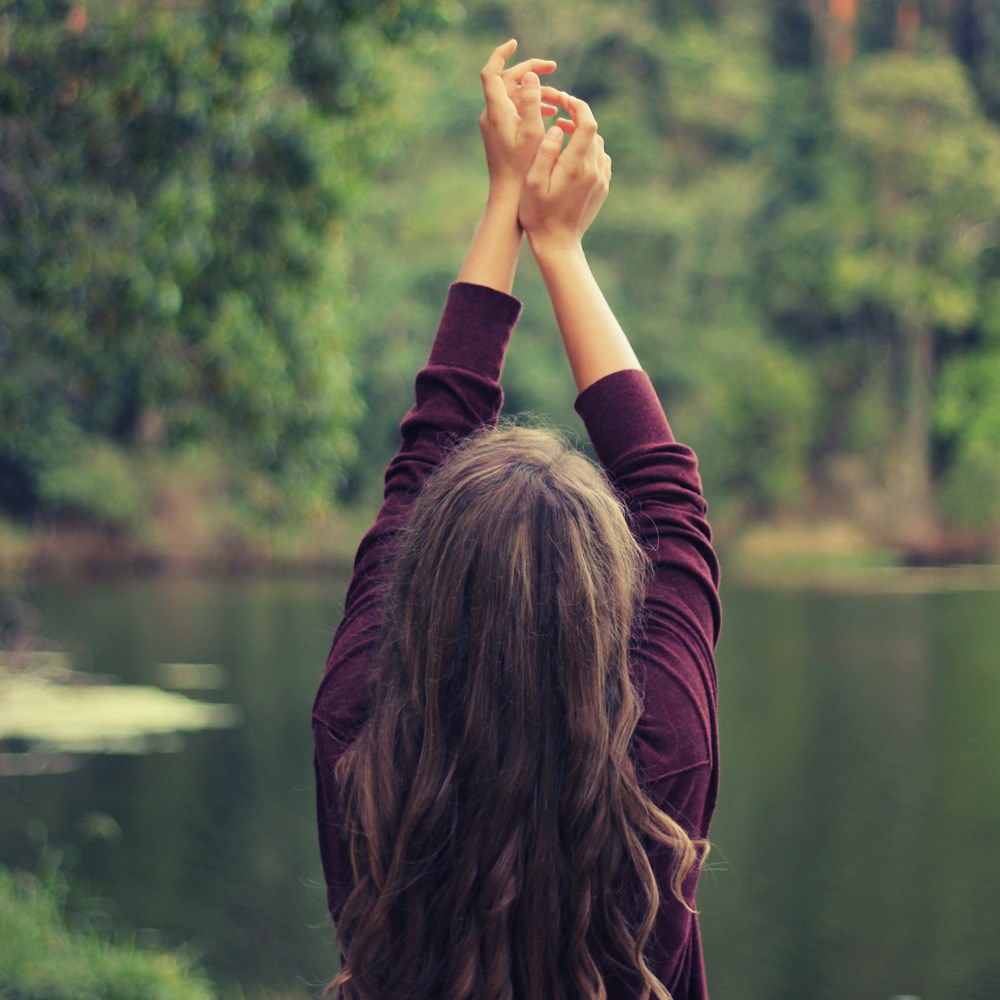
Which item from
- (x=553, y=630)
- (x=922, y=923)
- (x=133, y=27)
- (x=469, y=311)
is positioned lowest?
(x=922, y=923)

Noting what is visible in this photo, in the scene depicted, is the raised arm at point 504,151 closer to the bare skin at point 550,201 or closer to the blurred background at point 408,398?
the bare skin at point 550,201

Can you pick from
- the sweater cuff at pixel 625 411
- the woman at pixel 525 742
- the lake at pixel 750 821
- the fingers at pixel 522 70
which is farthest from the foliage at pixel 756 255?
the woman at pixel 525 742

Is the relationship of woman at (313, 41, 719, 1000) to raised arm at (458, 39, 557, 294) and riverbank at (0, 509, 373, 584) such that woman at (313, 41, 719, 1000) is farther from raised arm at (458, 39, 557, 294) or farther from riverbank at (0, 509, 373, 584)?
riverbank at (0, 509, 373, 584)

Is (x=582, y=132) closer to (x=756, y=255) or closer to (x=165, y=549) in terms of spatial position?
(x=165, y=549)

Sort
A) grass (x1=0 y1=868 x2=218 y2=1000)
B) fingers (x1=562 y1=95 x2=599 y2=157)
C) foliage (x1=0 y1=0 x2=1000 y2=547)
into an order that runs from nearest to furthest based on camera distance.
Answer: fingers (x1=562 y1=95 x2=599 y2=157) < grass (x1=0 y1=868 x2=218 y2=1000) < foliage (x1=0 y1=0 x2=1000 y2=547)

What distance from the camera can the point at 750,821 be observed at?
29.0ft

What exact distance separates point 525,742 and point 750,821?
8.17 meters

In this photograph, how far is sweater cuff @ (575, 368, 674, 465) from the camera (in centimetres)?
115

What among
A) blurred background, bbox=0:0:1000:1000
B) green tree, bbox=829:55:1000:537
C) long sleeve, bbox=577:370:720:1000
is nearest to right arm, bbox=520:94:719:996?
long sleeve, bbox=577:370:720:1000

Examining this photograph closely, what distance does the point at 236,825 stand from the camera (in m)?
8.48

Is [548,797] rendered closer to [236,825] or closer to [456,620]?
[456,620]

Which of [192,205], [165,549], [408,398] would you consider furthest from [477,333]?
[165,549]

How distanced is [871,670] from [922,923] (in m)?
6.17

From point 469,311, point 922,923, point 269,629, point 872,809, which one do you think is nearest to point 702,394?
point 269,629
